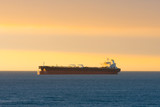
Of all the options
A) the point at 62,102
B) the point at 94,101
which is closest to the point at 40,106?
the point at 62,102

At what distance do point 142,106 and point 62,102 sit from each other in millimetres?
15954

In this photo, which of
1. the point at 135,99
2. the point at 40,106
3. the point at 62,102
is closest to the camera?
the point at 40,106

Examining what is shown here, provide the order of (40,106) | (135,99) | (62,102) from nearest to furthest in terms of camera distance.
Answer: (40,106) < (62,102) < (135,99)

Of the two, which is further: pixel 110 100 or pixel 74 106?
pixel 110 100

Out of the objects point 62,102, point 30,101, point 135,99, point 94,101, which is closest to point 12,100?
point 30,101

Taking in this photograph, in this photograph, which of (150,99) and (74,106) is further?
(150,99)

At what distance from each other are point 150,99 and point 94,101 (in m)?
13.2

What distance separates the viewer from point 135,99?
9181cm

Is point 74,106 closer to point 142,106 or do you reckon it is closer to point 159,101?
point 142,106

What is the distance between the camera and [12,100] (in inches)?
3479

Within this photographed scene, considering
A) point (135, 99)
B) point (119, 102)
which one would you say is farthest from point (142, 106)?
point (135, 99)

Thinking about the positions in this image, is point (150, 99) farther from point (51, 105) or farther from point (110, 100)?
point (51, 105)

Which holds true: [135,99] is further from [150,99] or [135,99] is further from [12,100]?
[12,100]

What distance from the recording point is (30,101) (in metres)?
86.0
